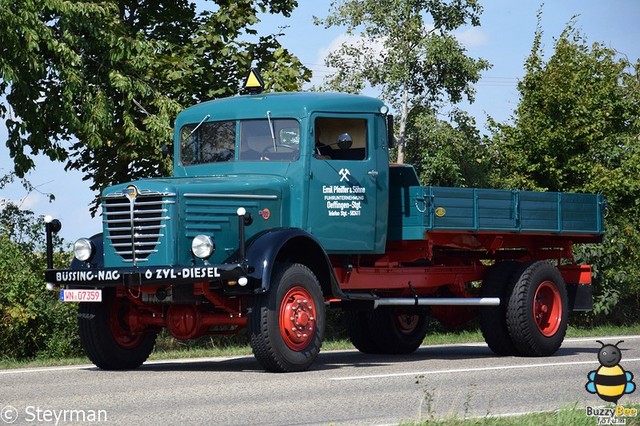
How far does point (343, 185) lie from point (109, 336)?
125 inches

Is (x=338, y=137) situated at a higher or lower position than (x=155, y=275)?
higher

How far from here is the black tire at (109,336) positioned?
45.5 ft

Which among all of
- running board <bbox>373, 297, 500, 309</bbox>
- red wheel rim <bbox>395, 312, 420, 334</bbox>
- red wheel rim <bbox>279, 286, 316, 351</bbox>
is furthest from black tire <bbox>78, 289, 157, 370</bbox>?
red wheel rim <bbox>395, 312, 420, 334</bbox>

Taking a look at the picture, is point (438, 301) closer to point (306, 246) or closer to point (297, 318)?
point (306, 246)

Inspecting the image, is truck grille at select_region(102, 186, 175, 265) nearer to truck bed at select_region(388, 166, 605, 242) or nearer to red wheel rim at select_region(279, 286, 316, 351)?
red wheel rim at select_region(279, 286, 316, 351)

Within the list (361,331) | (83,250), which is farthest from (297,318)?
(361,331)

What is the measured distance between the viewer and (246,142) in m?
14.6

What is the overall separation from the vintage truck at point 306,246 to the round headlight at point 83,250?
2cm

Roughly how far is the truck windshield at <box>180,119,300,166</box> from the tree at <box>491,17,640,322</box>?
42.7 ft

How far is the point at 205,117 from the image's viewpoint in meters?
15.1

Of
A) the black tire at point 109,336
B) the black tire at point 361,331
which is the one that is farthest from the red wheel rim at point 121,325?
the black tire at point 361,331

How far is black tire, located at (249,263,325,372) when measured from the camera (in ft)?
41.8

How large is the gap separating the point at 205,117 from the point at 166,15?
9.18 m

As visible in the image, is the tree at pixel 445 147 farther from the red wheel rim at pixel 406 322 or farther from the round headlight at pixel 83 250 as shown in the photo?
the round headlight at pixel 83 250
